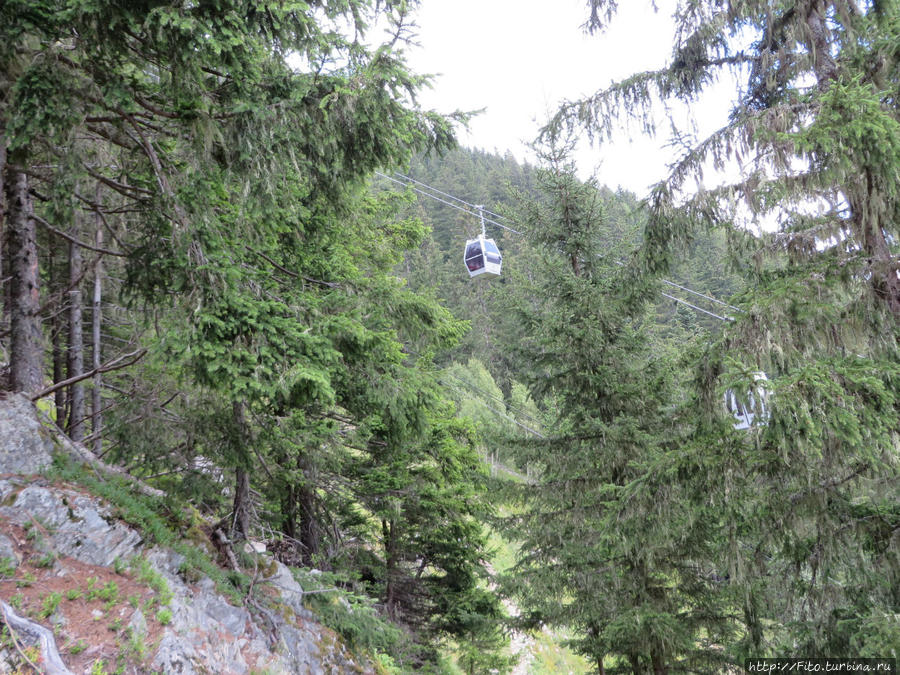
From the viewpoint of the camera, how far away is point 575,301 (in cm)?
915

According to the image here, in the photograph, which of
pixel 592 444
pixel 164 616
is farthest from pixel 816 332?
pixel 164 616

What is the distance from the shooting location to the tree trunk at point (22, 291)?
541cm

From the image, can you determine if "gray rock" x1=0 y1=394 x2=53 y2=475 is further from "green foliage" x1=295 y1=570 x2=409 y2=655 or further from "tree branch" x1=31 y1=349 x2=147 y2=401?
"green foliage" x1=295 y1=570 x2=409 y2=655

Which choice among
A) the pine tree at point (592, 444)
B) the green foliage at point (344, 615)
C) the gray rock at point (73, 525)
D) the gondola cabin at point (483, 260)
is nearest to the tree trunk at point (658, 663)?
the pine tree at point (592, 444)

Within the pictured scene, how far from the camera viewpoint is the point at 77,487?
16.6ft

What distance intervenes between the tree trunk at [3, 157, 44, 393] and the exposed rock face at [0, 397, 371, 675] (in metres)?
0.41

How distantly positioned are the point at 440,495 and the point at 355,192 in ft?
21.9

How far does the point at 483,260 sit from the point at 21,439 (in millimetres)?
9976

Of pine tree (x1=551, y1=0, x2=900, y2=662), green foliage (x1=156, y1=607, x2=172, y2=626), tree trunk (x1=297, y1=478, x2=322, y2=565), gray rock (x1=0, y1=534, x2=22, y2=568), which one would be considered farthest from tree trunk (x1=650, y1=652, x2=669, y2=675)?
gray rock (x1=0, y1=534, x2=22, y2=568)

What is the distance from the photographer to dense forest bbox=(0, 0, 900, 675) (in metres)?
4.52

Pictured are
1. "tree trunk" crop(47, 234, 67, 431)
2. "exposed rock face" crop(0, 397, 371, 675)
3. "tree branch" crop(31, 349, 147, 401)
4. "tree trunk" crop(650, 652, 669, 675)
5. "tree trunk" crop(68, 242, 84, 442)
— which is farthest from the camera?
"tree trunk" crop(68, 242, 84, 442)

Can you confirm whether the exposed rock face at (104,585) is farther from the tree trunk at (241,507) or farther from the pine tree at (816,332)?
the pine tree at (816,332)

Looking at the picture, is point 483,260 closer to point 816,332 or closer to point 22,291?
point 816,332

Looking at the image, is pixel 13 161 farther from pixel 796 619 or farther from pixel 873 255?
pixel 796 619
